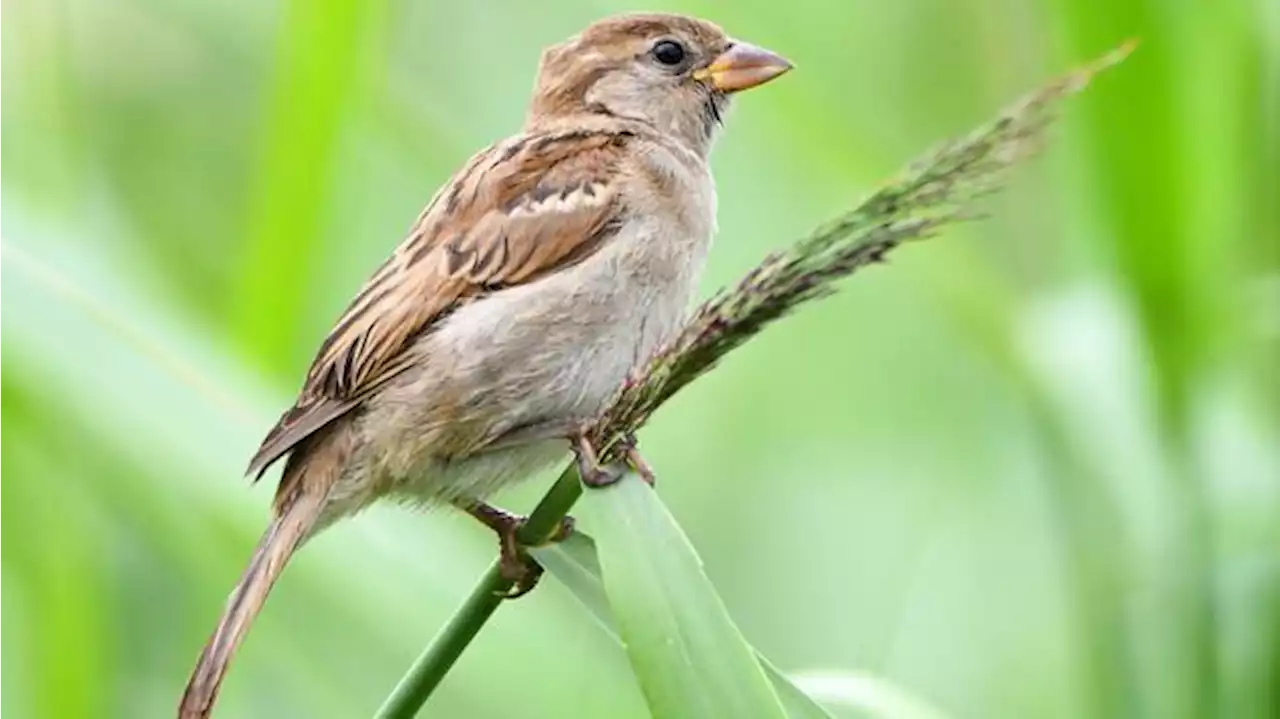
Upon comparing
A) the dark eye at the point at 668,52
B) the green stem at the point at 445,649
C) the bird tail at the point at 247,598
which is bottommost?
the bird tail at the point at 247,598

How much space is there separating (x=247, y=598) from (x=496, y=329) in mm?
458

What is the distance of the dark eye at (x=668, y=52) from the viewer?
2330mm

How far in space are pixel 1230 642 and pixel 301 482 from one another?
0.81m

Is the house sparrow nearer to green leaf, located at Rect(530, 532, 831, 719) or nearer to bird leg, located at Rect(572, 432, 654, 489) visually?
green leaf, located at Rect(530, 532, 831, 719)

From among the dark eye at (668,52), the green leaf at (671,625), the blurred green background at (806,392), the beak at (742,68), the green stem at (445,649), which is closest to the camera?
the green leaf at (671,625)

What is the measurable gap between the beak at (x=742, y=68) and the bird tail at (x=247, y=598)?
735mm

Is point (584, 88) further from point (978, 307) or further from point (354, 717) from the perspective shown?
point (354, 717)

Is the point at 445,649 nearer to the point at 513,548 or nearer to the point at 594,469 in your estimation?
the point at 594,469

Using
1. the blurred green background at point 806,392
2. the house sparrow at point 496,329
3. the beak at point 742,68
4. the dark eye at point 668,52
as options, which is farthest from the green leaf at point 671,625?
the dark eye at point 668,52

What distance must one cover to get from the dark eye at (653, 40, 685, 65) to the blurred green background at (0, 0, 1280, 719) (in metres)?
0.12

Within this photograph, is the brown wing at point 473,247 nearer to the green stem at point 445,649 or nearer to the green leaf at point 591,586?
the green leaf at point 591,586

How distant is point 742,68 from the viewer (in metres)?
2.23

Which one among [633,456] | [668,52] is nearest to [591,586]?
[633,456]

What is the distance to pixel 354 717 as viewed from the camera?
1769 millimetres
